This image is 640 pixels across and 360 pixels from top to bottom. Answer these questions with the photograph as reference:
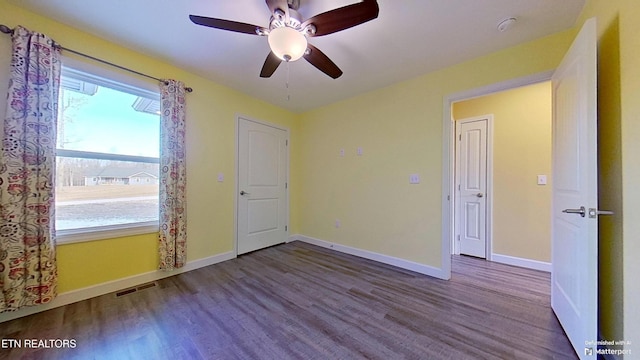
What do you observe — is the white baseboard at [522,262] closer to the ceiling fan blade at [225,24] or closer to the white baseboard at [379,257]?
the white baseboard at [379,257]

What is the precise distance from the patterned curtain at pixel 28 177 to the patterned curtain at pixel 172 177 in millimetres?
770

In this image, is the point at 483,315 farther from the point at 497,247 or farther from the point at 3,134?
the point at 3,134

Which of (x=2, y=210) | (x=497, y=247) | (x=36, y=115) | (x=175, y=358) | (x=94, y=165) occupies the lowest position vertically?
(x=175, y=358)

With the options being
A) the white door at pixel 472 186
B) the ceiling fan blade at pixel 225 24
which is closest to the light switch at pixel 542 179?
the white door at pixel 472 186

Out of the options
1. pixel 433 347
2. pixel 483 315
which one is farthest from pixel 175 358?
pixel 483 315

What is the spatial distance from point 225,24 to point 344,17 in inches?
31.0

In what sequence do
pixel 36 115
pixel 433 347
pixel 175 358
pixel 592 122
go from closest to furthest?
1. pixel 592 122
2. pixel 175 358
3. pixel 433 347
4. pixel 36 115

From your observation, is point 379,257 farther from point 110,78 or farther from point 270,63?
point 110,78

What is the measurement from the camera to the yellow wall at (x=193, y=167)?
195 cm

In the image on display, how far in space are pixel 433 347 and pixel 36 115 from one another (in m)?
3.37

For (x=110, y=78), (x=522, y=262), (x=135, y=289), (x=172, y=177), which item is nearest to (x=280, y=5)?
(x=110, y=78)

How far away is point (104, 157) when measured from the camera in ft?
7.16

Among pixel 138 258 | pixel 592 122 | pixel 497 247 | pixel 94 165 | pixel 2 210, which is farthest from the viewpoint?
pixel 497 247

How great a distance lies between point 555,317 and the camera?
1.76m
